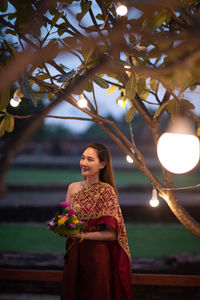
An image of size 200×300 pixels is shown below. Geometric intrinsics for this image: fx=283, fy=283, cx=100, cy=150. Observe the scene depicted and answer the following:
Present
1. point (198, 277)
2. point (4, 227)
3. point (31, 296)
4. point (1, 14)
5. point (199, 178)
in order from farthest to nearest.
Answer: point (199, 178) → point (4, 227) → point (31, 296) → point (198, 277) → point (1, 14)

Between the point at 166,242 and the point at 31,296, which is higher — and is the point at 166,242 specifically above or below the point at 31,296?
above

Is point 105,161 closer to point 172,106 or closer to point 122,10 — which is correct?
point 172,106

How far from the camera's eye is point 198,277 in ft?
7.39

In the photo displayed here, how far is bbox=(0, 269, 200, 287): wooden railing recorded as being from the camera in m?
2.27

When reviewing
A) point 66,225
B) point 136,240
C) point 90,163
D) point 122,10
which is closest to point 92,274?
point 66,225

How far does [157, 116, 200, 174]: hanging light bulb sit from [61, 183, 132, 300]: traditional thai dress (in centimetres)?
65

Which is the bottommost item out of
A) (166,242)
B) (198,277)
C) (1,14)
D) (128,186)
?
(198,277)

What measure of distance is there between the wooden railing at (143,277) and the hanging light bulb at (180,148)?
155 centimetres

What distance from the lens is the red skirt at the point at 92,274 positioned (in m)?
1.59

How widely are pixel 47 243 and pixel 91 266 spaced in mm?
3542

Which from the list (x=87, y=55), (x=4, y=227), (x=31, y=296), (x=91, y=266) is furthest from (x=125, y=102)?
(x=4, y=227)

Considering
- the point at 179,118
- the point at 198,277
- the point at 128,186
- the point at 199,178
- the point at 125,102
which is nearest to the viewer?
the point at 179,118

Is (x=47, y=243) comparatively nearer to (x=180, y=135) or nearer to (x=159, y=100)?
(x=159, y=100)

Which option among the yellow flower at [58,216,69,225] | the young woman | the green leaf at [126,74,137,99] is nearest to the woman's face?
the young woman
